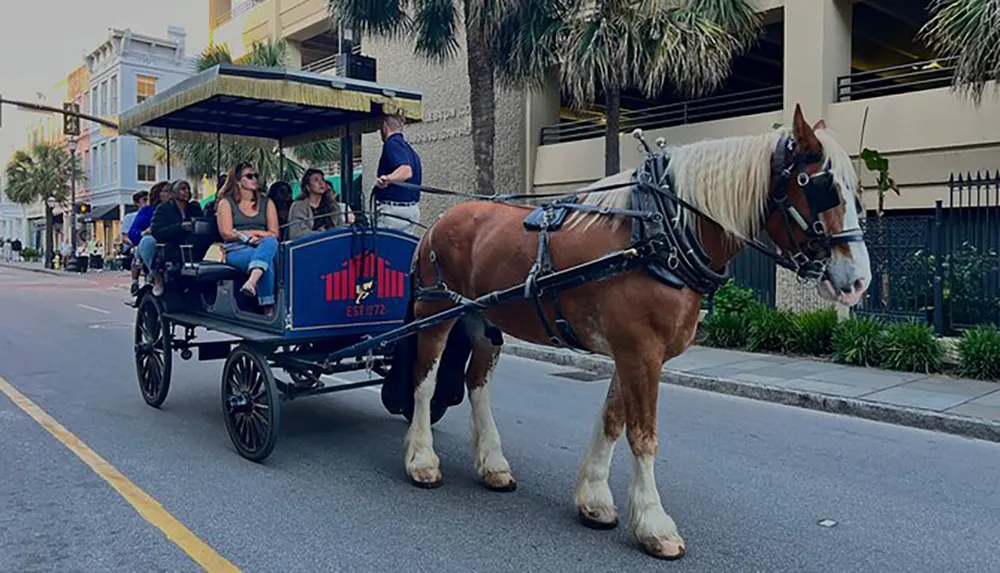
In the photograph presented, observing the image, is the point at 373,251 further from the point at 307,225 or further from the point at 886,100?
the point at 886,100

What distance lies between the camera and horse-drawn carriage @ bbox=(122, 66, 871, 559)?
389 centimetres

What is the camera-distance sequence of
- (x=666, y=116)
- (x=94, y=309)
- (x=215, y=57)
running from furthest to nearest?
(x=215, y=57) < (x=94, y=309) < (x=666, y=116)

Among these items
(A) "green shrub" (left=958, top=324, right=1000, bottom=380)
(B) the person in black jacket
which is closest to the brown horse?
(B) the person in black jacket

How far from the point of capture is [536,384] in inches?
377

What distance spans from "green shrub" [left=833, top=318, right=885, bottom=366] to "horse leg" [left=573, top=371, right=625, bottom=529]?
708 cm

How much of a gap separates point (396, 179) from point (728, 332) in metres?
7.54

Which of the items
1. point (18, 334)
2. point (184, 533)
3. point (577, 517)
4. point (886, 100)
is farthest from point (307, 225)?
point (886, 100)

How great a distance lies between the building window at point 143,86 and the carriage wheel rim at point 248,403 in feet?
152

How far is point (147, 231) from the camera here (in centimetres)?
791

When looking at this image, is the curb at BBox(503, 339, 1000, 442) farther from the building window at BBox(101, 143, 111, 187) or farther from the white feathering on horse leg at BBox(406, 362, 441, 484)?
the building window at BBox(101, 143, 111, 187)

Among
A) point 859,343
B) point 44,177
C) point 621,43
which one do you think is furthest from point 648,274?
point 44,177

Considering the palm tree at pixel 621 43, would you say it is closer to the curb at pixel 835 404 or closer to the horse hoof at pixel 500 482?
the curb at pixel 835 404

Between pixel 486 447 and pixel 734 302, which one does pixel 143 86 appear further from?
pixel 486 447

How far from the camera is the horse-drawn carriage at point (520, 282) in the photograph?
3892 millimetres
